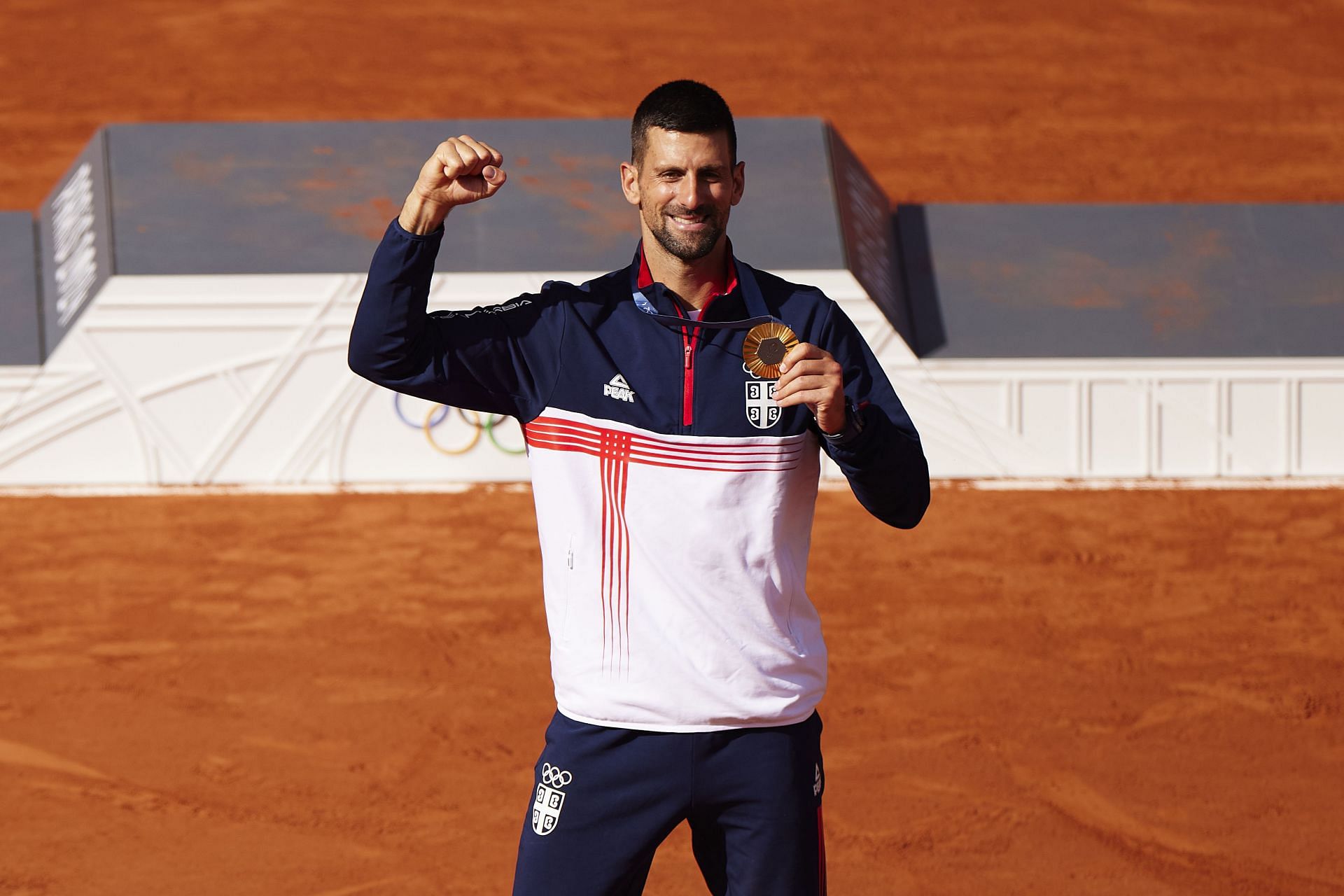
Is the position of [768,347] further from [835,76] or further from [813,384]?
[835,76]

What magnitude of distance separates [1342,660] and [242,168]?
9.49 metres

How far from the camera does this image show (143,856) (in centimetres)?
513

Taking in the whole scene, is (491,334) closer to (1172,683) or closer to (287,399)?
(1172,683)

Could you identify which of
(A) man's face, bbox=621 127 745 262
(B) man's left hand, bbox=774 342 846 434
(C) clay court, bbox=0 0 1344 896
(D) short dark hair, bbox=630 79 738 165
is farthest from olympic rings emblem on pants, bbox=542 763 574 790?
(C) clay court, bbox=0 0 1344 896

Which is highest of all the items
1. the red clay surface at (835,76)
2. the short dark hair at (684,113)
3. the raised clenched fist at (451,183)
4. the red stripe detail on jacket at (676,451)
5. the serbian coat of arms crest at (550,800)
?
the red clay surface at (835,76)

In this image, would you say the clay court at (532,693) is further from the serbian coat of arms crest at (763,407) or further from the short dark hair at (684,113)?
the short dark hair at (684,113)

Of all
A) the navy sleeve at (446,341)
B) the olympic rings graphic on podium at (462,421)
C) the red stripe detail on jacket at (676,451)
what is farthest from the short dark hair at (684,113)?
the olympic rings graphic on podium at (462,421)

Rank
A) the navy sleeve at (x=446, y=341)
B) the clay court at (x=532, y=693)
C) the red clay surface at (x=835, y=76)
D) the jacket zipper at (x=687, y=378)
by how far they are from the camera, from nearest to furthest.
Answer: the navy sleeve at (x=446, y=341) → the jacket zipper at (x=687, y=378) → the clay court at (x=532, y=693) → the red clay surface at (x=835, y=76)

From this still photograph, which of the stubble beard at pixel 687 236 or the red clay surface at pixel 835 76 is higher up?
the red clay surface at pixel 835 76

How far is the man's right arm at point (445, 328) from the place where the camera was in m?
2.36

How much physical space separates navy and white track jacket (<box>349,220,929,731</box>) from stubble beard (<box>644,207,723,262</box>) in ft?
0.37

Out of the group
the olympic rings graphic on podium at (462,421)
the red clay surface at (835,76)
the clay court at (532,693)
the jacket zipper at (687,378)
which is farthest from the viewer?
the red clay surface at (835,76)

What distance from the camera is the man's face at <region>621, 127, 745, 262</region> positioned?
2.43 metres

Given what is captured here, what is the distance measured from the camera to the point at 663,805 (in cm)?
246
